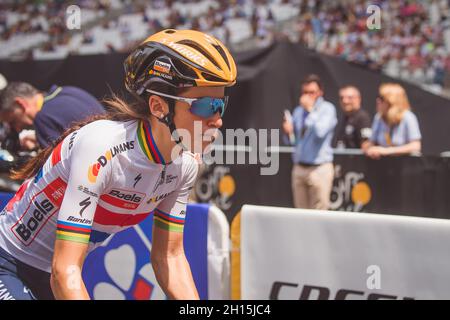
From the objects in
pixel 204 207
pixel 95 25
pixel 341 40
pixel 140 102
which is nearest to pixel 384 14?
pixel 341 40

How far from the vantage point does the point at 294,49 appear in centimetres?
1057

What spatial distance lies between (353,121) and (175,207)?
19.5ft

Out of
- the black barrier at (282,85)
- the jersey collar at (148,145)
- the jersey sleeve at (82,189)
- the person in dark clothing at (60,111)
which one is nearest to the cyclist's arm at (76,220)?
the jersey sleeve at (82,189)

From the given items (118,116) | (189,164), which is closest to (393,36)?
(189,164)

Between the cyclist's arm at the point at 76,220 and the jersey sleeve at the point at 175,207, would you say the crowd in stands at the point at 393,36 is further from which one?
the cyclist's arm at the point at 76,220

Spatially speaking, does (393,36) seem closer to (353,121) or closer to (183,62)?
(353,121)

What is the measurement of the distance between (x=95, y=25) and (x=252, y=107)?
20.6 meters

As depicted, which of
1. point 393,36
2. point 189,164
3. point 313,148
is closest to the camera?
point 189,164

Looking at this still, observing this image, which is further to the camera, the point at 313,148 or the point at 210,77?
the point at 313,148

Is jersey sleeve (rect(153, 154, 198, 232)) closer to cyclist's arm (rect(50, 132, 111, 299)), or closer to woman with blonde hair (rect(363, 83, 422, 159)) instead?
cyclist's arm (rect(50, 132, 111, 299))

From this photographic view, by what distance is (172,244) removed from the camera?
2896mm

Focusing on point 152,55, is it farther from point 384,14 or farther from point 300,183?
point 384,14

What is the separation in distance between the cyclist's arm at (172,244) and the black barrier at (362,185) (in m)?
5.46

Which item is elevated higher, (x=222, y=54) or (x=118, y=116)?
(x=222, y=54)
